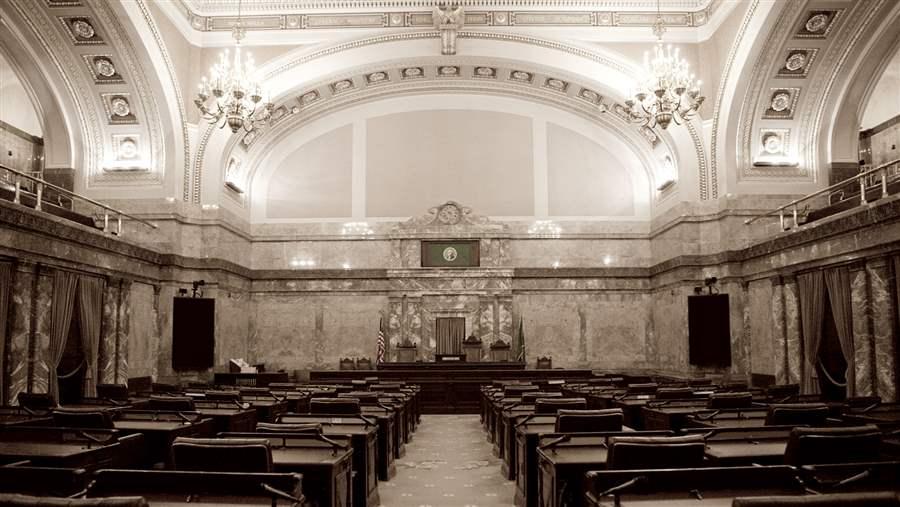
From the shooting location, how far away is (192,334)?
17125mm

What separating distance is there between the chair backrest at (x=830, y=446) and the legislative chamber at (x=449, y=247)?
2 cm

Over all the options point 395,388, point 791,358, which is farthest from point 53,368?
point 791,358

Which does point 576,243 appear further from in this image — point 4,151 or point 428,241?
point 4,151

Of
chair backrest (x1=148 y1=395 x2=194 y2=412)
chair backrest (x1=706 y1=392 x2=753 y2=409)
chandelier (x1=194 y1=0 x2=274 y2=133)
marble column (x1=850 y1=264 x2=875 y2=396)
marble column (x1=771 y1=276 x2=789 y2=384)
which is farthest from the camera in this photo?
marble column (x1=771 y1=276 x2=789 y2=384)

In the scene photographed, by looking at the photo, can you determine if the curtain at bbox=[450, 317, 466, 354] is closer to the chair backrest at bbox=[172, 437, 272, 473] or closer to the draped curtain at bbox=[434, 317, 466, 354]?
the draped curtain at bbox=[434, 317, 466, 354]

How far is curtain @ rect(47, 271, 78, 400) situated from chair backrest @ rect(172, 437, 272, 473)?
31.9 ft

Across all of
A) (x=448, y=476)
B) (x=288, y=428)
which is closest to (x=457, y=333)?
(x=448, y=476)

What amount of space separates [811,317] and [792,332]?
3.56 feet

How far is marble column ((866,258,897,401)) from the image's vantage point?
449 inches

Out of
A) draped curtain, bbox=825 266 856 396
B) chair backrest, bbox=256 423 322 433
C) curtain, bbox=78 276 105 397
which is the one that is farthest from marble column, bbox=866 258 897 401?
curtain, bbox=78 276 105 397

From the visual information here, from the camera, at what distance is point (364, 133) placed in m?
22.0

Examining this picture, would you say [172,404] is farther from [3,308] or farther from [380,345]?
[380,345]

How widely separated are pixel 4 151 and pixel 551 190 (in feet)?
48.0

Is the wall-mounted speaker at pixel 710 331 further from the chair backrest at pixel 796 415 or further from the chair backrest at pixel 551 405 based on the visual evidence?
the chair backrest at pixel 796 415
